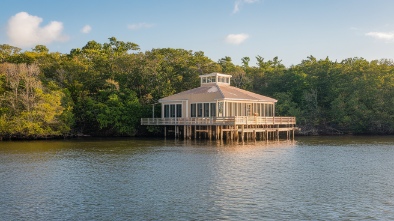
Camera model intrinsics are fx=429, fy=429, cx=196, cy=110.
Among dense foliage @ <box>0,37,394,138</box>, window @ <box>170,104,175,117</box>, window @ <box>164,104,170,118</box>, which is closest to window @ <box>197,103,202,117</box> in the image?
window @ <box>170,104,175,117</box>

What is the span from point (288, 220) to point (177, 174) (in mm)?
8991

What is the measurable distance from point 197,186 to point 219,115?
24.0 meters

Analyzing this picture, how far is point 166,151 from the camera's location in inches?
1249

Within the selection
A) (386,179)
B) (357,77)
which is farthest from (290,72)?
(386,179)

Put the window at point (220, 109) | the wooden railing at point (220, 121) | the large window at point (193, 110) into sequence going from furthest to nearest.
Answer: the large window at point (193, 110)
the window at point (220, 109)
the wooden railing at point (220, 121)

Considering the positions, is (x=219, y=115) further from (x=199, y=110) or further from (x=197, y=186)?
(x=197, y=186)

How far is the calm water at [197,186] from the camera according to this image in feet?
45.4

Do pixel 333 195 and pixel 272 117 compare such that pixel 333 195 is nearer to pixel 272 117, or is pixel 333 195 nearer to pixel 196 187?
pixel 196 187

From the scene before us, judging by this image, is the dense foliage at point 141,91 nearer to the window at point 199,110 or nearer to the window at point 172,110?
the window at point 172,110

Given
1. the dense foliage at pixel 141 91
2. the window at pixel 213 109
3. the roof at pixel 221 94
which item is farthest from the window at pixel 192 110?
the dense foliage at pixel 141 91

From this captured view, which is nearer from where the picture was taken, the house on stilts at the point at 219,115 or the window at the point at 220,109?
the house on stilts at the point at 219,115

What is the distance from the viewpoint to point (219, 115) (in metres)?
41.8

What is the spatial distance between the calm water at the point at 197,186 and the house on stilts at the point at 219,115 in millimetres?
11410

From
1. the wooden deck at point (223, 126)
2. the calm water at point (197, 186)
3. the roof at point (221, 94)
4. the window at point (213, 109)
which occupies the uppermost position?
the roof at point (221, 94)
